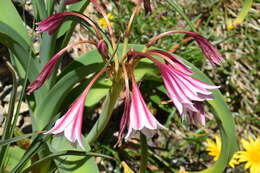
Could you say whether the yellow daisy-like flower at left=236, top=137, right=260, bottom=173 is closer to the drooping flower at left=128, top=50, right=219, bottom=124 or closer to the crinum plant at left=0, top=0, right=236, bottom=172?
the crinum plant at left=0, top=0, right=236, bottom=172

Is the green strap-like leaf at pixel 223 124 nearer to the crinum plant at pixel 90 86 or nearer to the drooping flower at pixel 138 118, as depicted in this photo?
the crinum plant at pixel 90 86

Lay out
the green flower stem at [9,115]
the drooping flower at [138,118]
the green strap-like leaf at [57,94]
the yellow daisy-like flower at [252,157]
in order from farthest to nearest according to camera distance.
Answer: the yellow daisy-like flower at [252,157]
the green strap-like leaf at [57,94]
the green flower stem at [9,115]
the drooping flower at [138,118]

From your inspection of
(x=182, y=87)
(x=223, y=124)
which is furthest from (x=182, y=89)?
(x=223, y=124)

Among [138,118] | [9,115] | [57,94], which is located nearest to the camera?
[138,118]

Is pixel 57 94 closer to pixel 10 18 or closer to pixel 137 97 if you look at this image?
pixel 10 18

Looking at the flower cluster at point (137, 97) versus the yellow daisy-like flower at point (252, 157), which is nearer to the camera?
the flower cluster at point (137, 97)

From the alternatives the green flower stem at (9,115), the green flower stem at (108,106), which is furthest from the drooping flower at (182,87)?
the green flower stem at (9,115)

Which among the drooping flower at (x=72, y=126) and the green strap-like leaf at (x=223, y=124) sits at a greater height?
the drooping flower at (x=72, y=126)

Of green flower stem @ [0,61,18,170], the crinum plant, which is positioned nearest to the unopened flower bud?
the crinum plant
